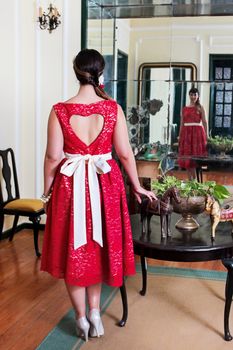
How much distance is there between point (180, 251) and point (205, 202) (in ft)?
1.06

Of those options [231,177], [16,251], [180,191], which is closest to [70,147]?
[180,191]

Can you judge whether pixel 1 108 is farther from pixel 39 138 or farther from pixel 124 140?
pixel 124 140

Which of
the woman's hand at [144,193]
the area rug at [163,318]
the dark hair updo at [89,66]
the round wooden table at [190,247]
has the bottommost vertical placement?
the area rug at [163,318]

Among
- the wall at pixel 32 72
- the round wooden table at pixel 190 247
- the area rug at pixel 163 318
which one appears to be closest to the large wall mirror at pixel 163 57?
the wall at pixel 32 72

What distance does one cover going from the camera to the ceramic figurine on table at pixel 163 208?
8.41 ft

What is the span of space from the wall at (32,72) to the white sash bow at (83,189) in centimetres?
218

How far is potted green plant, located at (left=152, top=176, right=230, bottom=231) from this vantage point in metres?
2.59

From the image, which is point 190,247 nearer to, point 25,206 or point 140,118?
point 25,206

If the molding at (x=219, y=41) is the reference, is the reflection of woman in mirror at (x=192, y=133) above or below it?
below

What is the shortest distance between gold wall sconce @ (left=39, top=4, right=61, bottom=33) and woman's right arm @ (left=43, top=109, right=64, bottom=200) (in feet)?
7.54

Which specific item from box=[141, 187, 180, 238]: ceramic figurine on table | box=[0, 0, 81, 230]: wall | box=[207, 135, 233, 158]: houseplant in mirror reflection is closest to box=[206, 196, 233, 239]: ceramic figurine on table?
box=[141, 187, 180, 238]: ceramic figurine on table

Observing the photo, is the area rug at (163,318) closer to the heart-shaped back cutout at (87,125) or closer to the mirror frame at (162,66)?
the heart-shaped back cutout at (87,125)

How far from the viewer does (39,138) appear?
4.67 meters

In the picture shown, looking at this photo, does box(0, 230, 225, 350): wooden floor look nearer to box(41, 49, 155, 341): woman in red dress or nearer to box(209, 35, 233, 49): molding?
box(41, 49, 155, 341): woman in red dress
